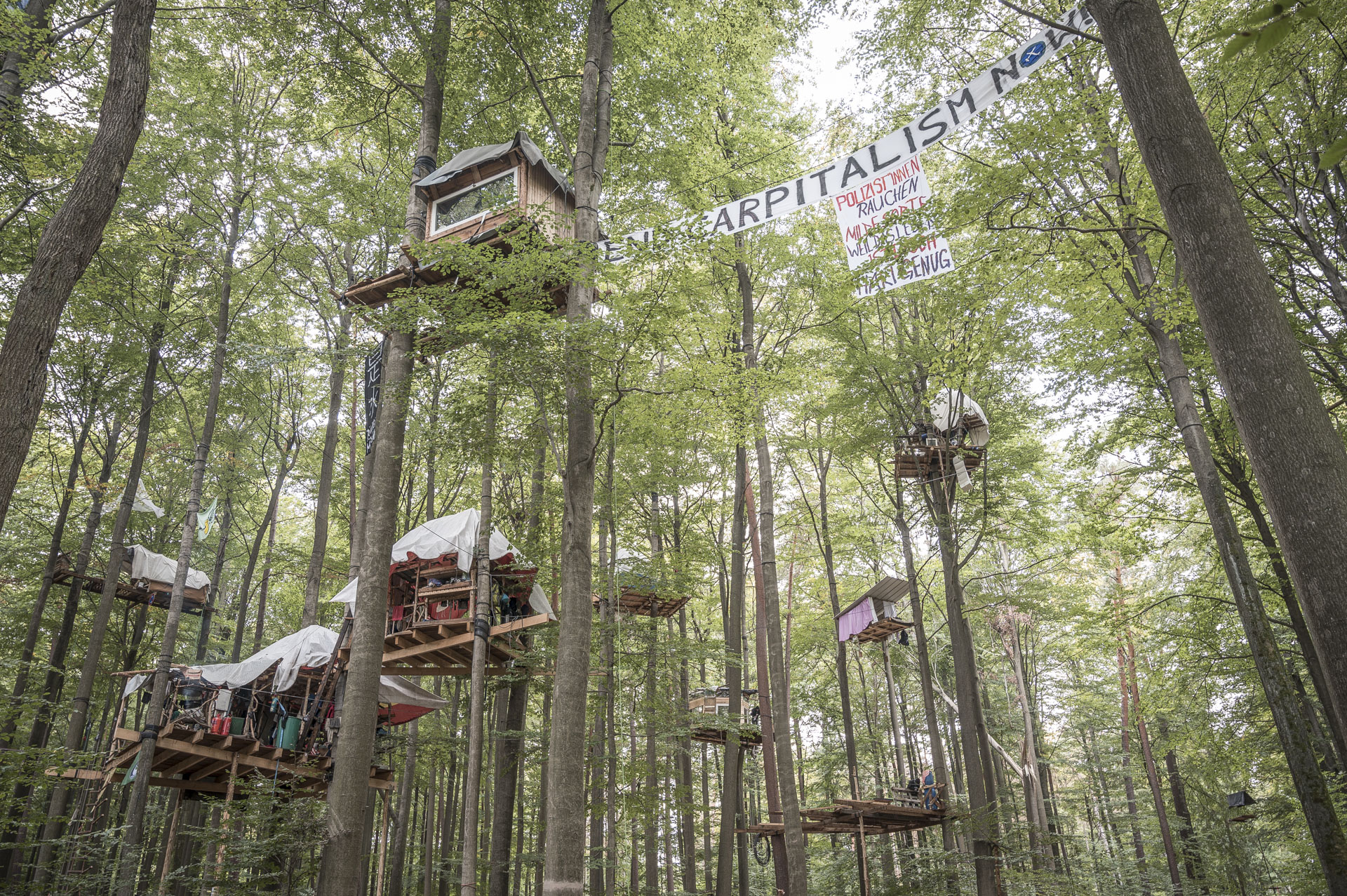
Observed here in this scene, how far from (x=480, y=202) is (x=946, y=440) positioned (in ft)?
30.3

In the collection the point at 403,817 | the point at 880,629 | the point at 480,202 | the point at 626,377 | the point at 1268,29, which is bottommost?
the point at 403,817

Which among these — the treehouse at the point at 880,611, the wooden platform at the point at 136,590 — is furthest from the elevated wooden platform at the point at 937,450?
the wooden platform at the point at 136,590

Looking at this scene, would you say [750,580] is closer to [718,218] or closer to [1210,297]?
[718,218]

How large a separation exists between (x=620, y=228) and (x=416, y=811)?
23368 mm

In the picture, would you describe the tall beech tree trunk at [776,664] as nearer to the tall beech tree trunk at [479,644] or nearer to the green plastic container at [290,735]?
the tall beech tree trunk at [479,644]

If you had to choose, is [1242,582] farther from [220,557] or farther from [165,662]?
[220,557]

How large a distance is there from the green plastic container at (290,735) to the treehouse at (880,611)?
11.1 meters

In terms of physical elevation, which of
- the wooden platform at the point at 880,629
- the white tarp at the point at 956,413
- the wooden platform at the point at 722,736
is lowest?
the wooden platform at the point at 722,736

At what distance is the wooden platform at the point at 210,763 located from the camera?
35.2 feet

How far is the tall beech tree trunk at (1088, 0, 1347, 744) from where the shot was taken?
3588mm

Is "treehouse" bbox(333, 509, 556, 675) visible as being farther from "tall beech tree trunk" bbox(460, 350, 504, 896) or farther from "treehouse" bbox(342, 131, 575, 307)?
"treehouse" bbox(342, 131, 575, 307)

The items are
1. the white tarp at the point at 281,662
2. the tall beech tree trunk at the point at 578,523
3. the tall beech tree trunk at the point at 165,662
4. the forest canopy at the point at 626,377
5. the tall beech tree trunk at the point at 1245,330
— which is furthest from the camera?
the white tarp at the point at 281,662

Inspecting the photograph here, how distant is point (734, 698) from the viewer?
14281 millimetres

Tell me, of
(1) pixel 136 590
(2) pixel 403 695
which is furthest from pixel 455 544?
(1) pixel 136 590
